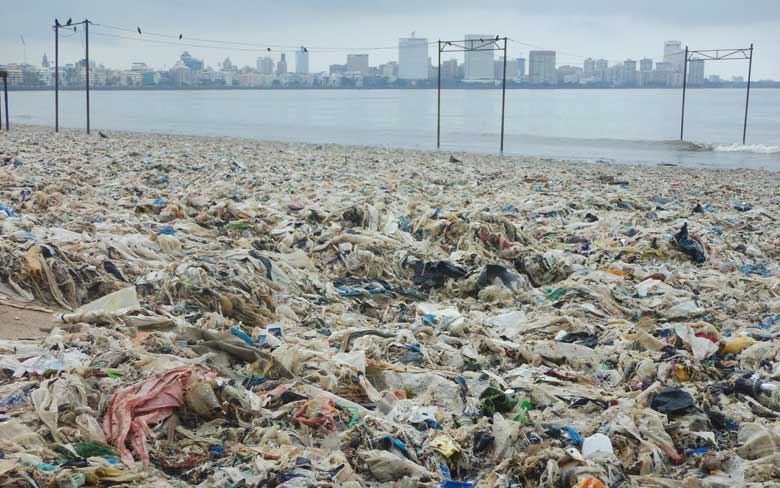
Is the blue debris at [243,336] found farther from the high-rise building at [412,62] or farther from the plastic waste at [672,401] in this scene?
the high-rise building at [412,62]

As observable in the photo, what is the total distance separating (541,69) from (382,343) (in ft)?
438

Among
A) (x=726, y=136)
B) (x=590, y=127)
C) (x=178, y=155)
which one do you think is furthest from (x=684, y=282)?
(x=590, y=127)

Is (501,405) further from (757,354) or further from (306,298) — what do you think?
(306,298)

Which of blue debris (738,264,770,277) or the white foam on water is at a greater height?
the white foam on water

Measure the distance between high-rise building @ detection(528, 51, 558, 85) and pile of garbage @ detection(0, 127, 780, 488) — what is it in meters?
118

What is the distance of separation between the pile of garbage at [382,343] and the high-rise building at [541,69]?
387 ft

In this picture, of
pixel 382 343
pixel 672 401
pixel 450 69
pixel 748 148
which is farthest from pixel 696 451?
pixel 450 69

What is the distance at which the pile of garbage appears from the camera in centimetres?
470

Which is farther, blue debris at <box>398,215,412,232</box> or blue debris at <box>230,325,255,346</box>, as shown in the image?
blue debris at <box>398,215,412,232</box>

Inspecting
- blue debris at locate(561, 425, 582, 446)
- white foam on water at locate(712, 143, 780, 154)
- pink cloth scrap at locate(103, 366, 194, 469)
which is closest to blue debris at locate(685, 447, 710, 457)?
blue debris at locate(561, 425, 582, 446)

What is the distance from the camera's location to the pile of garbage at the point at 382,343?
470 cm

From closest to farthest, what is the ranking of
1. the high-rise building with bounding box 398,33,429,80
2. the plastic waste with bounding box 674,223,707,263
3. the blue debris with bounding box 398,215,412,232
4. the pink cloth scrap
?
the pink cloth scrap
the plastic waste with bounding box 674,223,707,263
the blue debris with bounding box 398,215,412,232
the high-rise building with bounding box 398,33,429,80

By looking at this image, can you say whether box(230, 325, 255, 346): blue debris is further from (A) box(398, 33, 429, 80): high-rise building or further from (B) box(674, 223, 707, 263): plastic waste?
(A) box(398, 33, 429, 80): high-rise building

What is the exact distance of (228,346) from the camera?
243 inches
